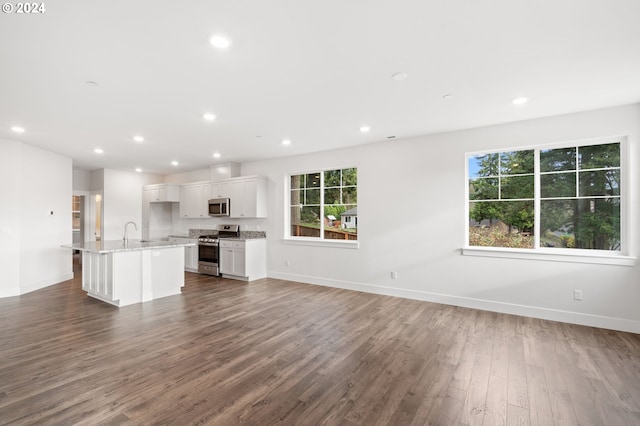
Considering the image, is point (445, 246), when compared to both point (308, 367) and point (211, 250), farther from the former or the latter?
point (211, 250)

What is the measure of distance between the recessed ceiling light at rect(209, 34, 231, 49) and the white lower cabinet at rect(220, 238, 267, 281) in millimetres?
4489

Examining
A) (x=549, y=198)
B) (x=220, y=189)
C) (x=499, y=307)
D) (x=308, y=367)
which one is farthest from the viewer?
(x=220, y=189)

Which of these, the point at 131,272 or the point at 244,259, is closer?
the point at 131,272

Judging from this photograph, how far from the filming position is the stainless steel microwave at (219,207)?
22.8ft

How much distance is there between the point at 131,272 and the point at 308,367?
3.51 meters

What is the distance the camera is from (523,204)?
4.26m

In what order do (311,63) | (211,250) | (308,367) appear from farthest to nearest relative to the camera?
1. (211,250)
2. (308,367)
3. (311,63)

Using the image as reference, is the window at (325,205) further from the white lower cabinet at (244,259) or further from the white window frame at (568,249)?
the white window frame at (568,249)

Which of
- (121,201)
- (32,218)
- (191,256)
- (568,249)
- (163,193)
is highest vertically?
(163,193)

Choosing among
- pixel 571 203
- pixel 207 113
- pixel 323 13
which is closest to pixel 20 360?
pixel 207 113

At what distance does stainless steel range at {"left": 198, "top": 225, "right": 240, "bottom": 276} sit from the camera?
22.3 ft

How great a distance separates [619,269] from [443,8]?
152 inches

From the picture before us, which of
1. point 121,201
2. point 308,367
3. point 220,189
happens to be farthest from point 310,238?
point 121,201

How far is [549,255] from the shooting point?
156 inches
